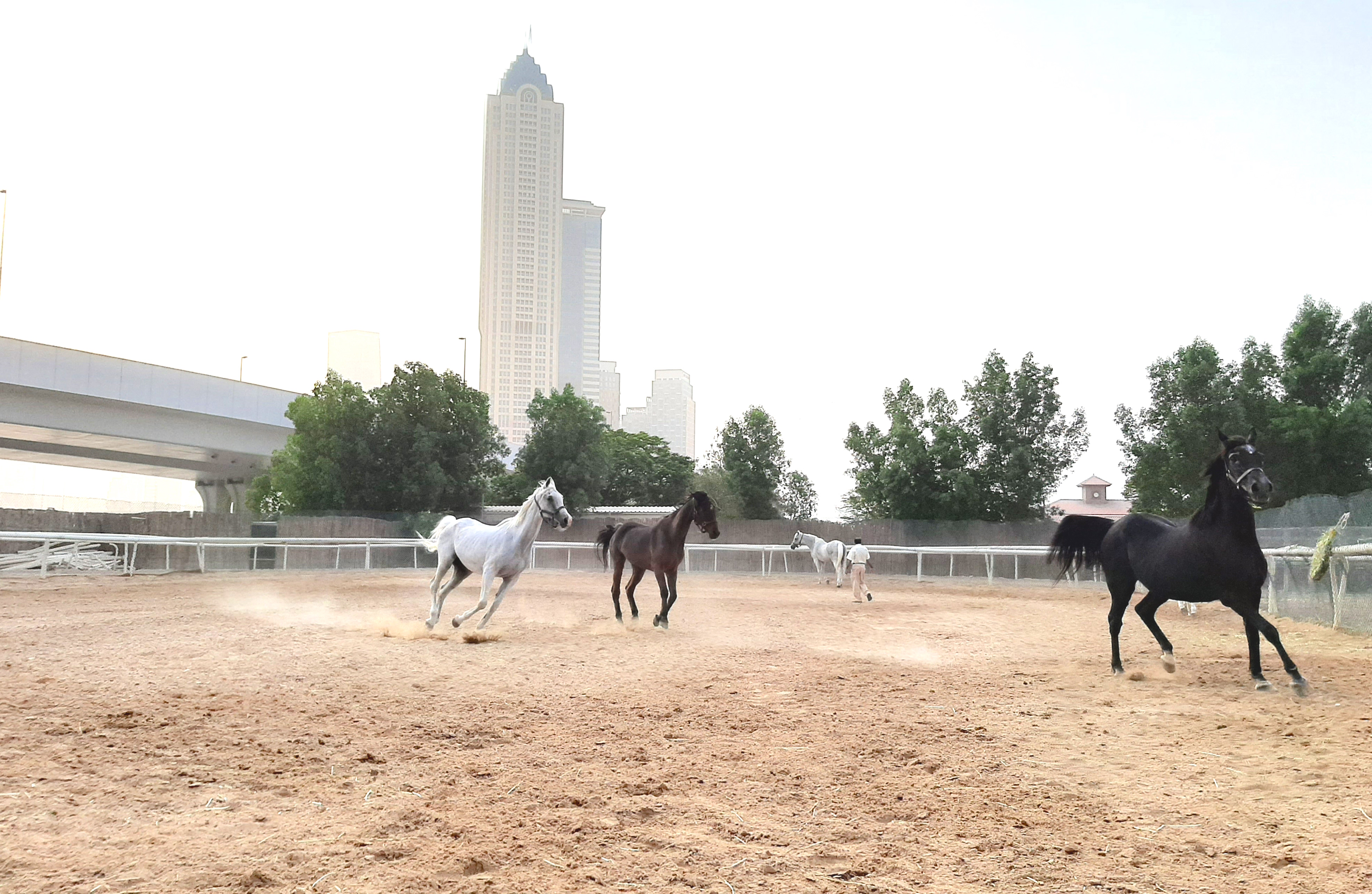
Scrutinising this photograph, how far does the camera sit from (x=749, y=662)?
389 inches

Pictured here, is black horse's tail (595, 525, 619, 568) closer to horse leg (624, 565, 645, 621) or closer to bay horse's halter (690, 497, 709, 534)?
horse leg (624, 565, 645, 621)

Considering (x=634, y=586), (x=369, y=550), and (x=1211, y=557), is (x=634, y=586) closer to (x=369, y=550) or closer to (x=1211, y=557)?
(x=1211, y=557)

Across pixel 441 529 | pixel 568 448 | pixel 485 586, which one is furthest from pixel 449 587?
pixel 568 448

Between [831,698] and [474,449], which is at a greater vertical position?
[474,449]

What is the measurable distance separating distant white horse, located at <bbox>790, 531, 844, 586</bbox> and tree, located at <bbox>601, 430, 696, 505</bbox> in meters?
32.3

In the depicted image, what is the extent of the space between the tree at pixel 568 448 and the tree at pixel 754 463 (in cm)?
667

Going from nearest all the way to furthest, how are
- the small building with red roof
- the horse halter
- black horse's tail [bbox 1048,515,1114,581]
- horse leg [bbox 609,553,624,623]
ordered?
black horse's tail [bbox 1048,515,1114,581] < the horse halter < horse leg [bbox 609,553,624,623] < the small building with red roof

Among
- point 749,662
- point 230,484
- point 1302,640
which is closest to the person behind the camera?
point 749,662

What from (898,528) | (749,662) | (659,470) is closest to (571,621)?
(749,662)

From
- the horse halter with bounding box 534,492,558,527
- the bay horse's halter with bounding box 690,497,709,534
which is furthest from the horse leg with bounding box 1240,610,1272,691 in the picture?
the horse halter with bounding box 534,492,558,527

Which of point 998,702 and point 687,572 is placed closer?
point 998,702

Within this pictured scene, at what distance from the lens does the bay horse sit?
1327cm

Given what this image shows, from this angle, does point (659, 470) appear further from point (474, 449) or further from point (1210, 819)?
point (1210, 819)

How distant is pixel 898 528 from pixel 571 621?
84.0 ft
